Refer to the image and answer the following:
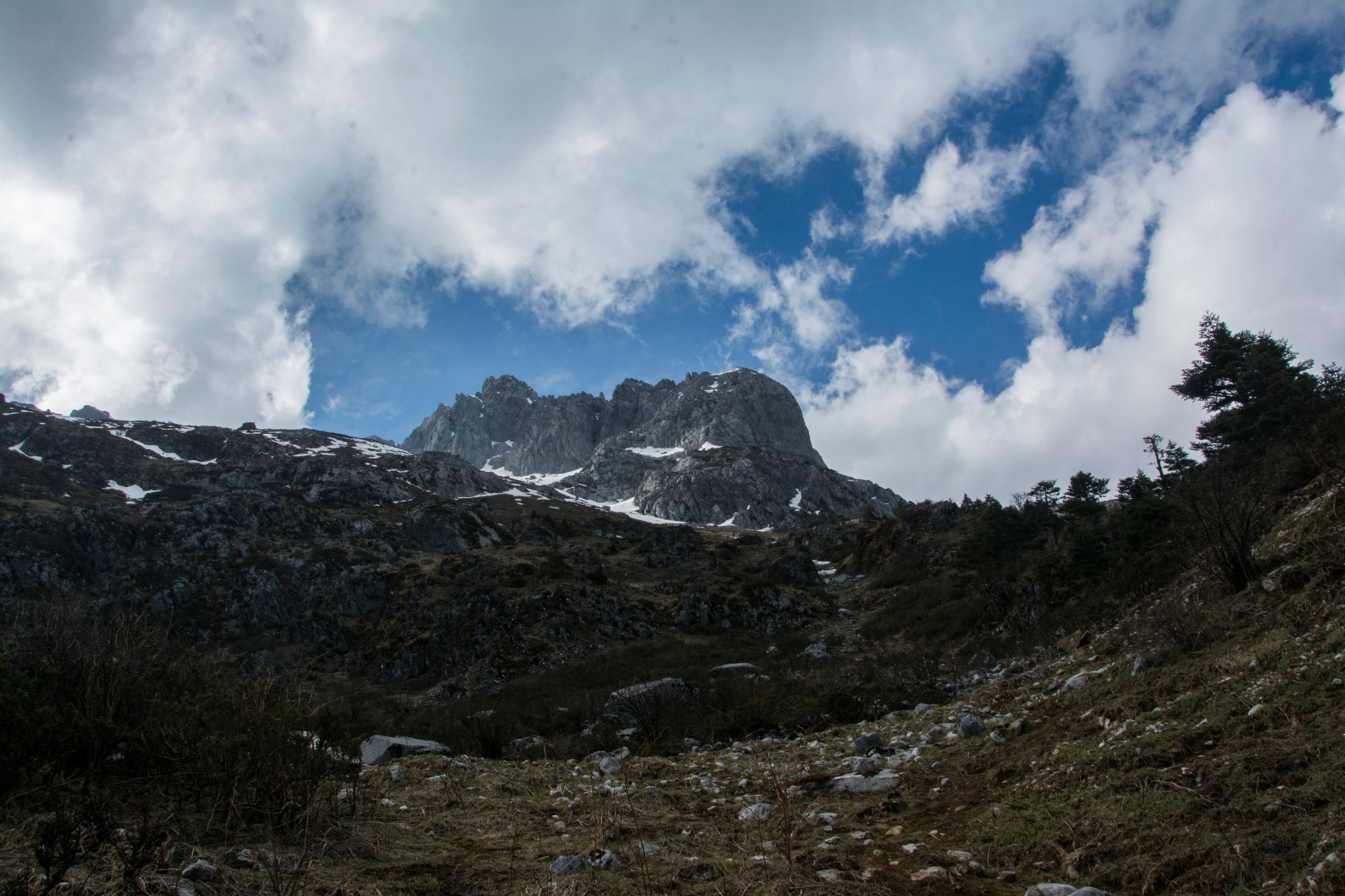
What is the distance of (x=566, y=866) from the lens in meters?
5.11

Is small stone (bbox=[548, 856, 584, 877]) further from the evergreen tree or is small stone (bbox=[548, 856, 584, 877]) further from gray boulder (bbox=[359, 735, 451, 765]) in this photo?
the evergreen tree

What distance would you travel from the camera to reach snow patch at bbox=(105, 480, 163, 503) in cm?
8256

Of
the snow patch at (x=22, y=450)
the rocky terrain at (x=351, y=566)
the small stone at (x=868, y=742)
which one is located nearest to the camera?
the small stone at (x=868, y=742)

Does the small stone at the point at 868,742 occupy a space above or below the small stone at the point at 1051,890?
above

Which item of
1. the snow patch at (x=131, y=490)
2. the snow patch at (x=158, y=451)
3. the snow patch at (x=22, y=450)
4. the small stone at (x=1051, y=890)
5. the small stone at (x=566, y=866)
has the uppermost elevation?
the snow patch at (x=158, y=451)

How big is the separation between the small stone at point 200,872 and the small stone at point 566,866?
2.43 meters

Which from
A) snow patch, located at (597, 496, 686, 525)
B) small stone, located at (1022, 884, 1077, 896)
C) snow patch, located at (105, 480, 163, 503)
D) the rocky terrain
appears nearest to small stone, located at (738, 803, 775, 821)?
small stone, located at (1022, 884, 1077, 896)

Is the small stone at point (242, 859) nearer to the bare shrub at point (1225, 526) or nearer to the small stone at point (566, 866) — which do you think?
the small stone at point (566, 866)

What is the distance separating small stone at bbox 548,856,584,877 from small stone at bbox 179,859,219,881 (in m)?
2.43

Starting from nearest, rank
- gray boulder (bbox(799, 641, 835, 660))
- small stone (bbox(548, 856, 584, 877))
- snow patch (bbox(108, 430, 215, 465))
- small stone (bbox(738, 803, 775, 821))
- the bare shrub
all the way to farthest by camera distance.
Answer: small stone (bbox(548, 856, 584, 877))
small stone (bbox(738, 803, 775, 821))
the bare shrub
gray boulder (bbox(799, 641, 835, 660))
snow patch (bbox(108, 430, 215, 465))

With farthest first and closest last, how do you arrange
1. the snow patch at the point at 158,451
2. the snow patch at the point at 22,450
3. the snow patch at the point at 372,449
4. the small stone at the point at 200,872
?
the snow patch at the point at 372,449 → the snow patch at the point at 158,451 → the snow patch at the point at 22,450 → the small stone at the point at 200,872

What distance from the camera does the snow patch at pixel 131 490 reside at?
82.6 meters

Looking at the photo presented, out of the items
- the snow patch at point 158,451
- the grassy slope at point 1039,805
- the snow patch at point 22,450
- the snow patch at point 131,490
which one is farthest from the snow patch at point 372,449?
the grassy slope at point 1039,805

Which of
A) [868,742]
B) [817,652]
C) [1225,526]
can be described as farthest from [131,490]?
[1225,526]
